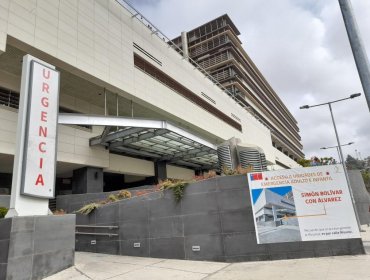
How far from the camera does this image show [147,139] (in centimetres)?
2103

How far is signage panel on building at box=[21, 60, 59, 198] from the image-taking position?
9.86 meters

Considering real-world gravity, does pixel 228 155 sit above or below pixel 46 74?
below

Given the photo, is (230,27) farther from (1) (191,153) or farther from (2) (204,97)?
(1) (191,153)

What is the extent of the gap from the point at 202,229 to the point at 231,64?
180 feet

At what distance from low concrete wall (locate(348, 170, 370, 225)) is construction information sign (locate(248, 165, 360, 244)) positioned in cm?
1357

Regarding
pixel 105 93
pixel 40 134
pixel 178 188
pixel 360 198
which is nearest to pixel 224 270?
pixel 178 188

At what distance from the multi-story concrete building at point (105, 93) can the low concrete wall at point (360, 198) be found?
421 inches

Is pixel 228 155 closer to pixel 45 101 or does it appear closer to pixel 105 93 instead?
pixel 45 101

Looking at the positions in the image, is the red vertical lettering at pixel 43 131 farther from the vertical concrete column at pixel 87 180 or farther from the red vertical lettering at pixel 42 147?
the vertical concrete column at pixel 87 180

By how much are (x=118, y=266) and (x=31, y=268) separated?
8.71 feet

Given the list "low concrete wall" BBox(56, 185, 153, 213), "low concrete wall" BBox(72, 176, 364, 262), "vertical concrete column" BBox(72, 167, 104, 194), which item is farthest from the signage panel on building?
"vertical concrete column" BBox(72, 167, 104, 194)

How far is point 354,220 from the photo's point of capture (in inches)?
382

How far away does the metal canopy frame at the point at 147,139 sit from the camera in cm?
1747

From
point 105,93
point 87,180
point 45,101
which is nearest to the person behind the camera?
point 45,101
